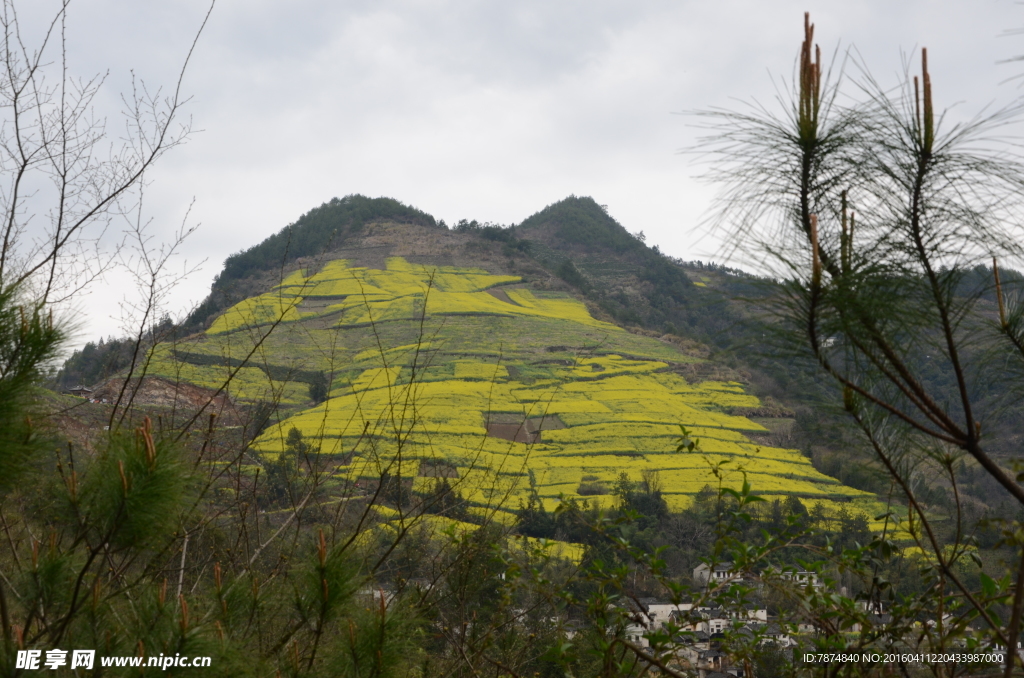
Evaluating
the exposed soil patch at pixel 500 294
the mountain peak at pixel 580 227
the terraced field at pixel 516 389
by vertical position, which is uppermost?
the mountain peak at pixel 580 227

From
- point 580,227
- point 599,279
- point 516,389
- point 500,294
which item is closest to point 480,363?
point 516,389

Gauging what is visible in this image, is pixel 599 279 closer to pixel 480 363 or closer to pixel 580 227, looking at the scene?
pixel 580 227

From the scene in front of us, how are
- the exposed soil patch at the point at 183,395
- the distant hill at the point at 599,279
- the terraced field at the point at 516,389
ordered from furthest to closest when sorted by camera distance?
the terraced field at the point at 516,389 < the exposed soil patch at the point at 183,395 < the distant hill at the point at 599,279

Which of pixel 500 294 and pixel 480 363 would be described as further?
pixel 500 294

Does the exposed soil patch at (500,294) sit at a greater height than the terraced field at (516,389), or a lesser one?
greater

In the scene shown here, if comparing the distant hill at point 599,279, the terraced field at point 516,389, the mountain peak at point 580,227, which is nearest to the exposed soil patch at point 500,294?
the terraced field at point 516,389

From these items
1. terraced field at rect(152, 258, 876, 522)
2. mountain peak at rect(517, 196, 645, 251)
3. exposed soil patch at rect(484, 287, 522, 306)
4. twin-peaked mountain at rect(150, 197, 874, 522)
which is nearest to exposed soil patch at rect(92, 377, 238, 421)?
twin-peaked mountain at rect(150, 197, 874, 522)

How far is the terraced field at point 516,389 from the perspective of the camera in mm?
8445

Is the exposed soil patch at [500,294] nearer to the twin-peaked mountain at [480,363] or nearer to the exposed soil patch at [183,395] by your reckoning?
the twin-peaked mountain at [480,363]

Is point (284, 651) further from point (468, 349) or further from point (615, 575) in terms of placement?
point (468, 349)

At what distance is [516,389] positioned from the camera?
2380 cm

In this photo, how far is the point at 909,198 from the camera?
3.58 ft

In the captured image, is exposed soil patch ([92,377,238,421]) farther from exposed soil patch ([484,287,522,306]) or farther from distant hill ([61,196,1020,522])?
exposed soil patch ([484,287,522,306])

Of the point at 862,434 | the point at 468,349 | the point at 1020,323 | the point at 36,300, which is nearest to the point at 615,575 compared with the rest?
the point at 862,434
